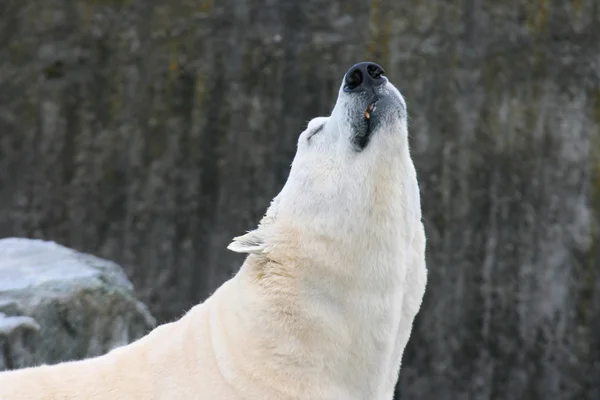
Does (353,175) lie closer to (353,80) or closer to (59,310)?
(353,80)

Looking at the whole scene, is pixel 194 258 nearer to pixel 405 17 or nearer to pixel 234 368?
pixel 405 17

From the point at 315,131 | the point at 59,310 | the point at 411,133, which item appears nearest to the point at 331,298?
the point at 315,131

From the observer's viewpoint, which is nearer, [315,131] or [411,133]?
[315,131]

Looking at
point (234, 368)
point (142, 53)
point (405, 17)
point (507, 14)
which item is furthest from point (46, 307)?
point (507, 14)

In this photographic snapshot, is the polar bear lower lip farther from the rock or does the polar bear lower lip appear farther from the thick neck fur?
the rock

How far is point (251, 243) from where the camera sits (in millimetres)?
2477

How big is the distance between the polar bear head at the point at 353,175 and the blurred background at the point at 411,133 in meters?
3.87

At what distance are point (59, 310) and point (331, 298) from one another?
2.14 m

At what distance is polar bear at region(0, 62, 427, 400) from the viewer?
229 cm

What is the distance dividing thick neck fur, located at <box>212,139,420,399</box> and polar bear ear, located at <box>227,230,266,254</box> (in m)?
0.03

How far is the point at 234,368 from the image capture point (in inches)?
91.0

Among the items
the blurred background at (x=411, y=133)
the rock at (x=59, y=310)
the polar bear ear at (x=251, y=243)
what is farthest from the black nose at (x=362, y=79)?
the blurred background at (x=411, y=133)

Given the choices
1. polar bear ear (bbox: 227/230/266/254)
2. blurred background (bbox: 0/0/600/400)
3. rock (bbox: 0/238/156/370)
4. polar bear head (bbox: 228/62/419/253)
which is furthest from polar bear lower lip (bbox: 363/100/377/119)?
blurred background (bbox: 0/0/600/400)

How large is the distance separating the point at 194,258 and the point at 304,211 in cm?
401
